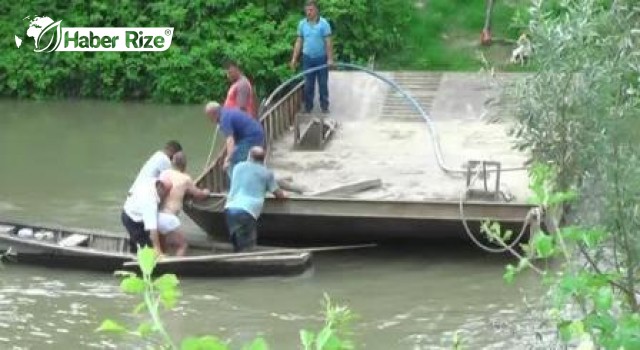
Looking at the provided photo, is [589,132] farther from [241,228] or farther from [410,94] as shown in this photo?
[410,94]

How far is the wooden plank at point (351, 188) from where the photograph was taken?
11.9m

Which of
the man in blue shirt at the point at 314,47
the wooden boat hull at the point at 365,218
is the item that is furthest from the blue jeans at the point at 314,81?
the wooden boat hull at the point at 365,218

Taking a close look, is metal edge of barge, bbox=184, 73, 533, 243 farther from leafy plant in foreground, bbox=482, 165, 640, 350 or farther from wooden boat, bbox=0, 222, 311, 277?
leafy plant in foreground, bbox=482, 165, 640, 350

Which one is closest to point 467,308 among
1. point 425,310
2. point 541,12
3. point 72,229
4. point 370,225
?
point 425,310

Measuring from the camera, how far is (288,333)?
31.9 feet

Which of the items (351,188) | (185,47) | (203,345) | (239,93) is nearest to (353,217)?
(351,188)

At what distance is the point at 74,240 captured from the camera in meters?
11.6

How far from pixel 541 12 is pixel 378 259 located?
7.17 metres

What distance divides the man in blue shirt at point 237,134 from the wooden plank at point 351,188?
2.33ft

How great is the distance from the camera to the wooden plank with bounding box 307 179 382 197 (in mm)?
11875

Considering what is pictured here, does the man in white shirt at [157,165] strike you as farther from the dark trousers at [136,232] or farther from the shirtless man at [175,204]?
the dark trousers at [136,232]

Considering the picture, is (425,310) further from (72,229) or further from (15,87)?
(15,87)

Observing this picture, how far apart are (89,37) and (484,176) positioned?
1237cm

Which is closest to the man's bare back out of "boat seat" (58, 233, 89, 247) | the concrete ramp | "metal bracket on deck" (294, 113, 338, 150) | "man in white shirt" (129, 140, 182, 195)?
"man in white shirt" (129, 140, 182, 195)
